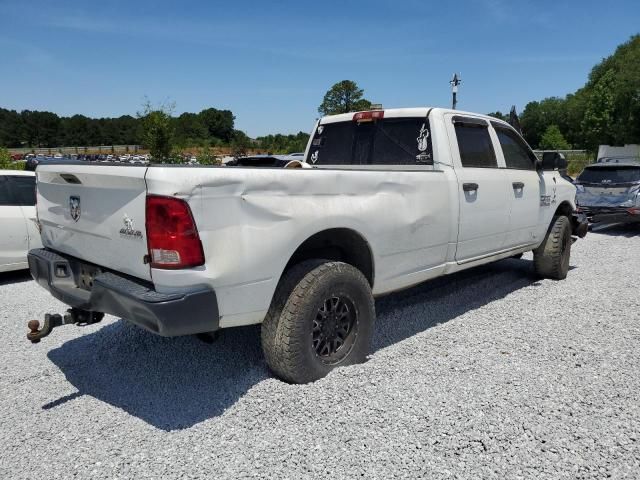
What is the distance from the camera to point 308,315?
3107mm

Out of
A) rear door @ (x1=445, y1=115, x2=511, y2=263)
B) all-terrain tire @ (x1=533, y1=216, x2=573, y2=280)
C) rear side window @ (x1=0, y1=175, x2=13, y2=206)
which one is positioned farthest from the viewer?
rear side window @ (x1=0, y1=175, x2=13, y2=206)

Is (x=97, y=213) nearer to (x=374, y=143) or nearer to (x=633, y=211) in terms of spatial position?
(x=374, y=143)

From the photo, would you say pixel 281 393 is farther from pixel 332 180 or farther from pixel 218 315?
pixel 332 180

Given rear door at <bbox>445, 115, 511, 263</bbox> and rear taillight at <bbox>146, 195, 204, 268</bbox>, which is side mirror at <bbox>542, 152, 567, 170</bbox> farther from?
rear taillight at <bbox>146, 195, 204, 268</bbox>

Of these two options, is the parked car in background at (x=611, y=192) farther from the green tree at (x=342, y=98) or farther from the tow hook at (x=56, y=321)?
the green tree at (x=342, y=98)

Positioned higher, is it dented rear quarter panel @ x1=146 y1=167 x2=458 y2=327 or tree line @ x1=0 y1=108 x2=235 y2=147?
tree line @ x1=0 y1=108 x2=235 y2=147

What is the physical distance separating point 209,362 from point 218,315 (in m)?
1.19

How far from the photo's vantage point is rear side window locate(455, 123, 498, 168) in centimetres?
456

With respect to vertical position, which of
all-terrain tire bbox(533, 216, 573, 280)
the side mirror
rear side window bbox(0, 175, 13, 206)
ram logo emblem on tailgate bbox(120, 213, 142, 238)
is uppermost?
the side mirror

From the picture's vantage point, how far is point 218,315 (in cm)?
274

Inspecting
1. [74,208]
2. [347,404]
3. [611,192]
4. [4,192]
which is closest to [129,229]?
[74,208]

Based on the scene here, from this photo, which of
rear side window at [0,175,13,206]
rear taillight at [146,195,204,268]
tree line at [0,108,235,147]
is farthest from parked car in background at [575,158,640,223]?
tree line at [0,108,235,147]

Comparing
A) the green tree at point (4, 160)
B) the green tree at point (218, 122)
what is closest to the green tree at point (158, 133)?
the green tree at point (4, 160)

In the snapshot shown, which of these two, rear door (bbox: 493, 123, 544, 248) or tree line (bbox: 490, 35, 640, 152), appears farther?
tree line (bbox: 490, 35, 640, 152)
